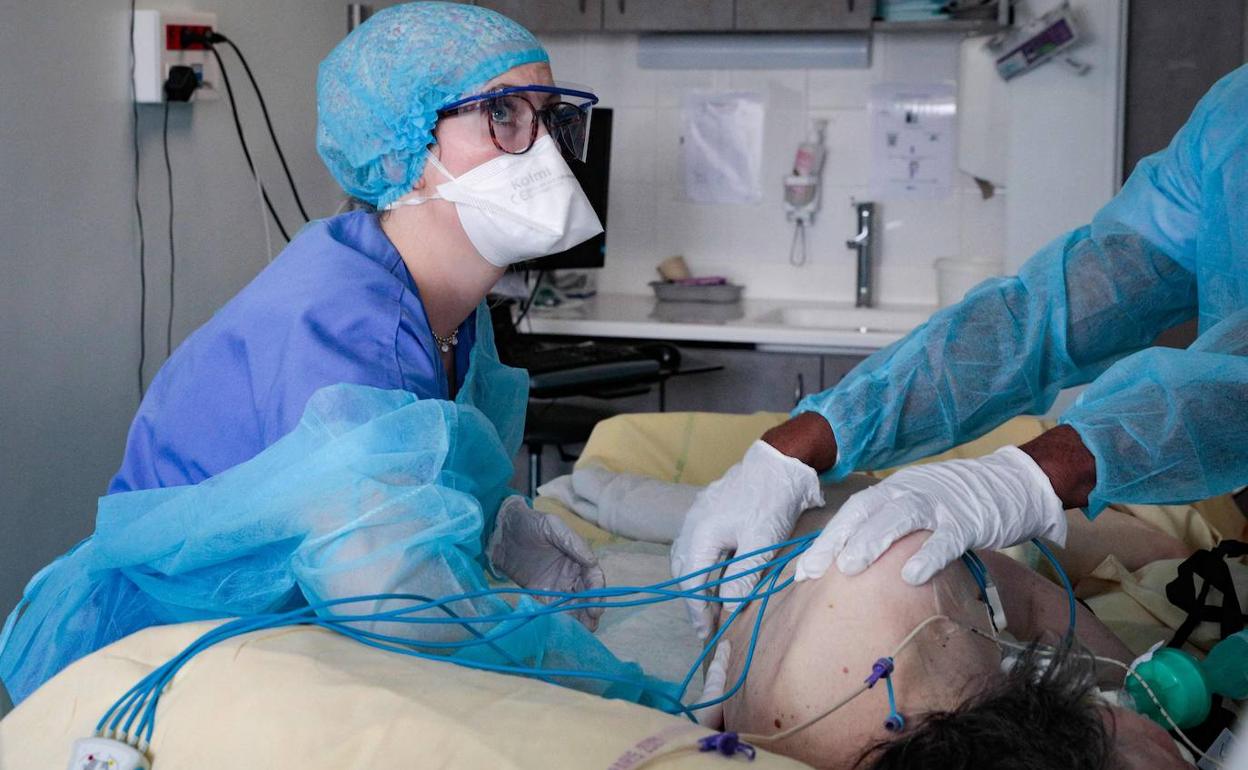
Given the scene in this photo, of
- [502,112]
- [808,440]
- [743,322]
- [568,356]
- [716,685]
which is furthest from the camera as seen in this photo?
[743,322]

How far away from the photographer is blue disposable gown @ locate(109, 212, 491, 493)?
4.11 ft

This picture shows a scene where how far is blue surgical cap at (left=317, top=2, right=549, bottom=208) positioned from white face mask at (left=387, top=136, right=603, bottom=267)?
0.05 m

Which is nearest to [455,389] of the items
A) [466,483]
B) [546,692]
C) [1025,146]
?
[466,483]

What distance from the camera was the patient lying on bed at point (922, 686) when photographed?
90 centimetres

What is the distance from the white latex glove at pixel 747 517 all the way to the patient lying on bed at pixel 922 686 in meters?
0.09

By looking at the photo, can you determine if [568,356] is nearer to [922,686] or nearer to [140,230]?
[140,230]

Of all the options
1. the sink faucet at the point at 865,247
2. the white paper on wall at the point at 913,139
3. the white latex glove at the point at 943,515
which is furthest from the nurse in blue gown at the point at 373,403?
the white paper on wall at the point at 913,139

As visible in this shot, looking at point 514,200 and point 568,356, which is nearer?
point 514,200

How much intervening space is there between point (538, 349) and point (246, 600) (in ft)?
6.66

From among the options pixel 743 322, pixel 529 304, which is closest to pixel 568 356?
pixel 529 304

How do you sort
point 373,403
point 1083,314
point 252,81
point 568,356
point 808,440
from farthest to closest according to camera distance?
point 568,356 → point 252,81 → point 1083,314 → point 808,440 → point 373,403

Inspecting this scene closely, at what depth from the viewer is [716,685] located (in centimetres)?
136

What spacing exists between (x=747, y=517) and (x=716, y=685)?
0.81 feet

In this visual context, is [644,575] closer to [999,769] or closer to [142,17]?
[999,769]
